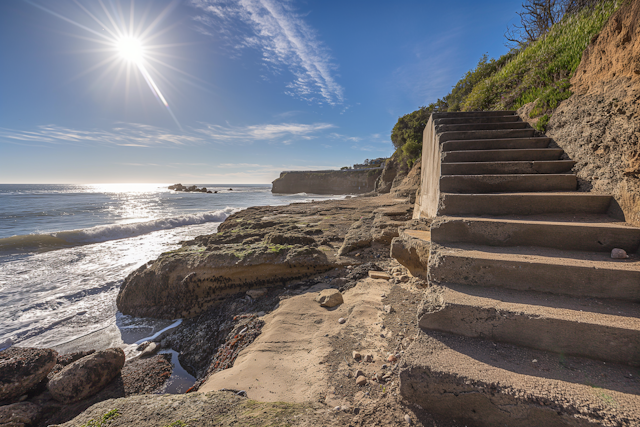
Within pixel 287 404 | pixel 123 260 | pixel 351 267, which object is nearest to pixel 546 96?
pixel 351 267

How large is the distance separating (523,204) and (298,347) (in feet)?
8.74

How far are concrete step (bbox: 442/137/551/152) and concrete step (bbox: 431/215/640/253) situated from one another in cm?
160

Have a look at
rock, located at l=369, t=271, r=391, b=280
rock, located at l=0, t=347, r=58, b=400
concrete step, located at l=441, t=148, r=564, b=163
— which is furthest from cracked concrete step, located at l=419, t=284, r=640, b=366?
rock, located at l=0, t=347, r=58, b=400

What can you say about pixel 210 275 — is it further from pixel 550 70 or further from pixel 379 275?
pixel 550 70

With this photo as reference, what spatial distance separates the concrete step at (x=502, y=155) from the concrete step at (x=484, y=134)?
2.07ft

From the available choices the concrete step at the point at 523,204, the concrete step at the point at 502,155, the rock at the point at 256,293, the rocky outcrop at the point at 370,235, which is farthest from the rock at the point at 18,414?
the concrete step at the point at 502,155

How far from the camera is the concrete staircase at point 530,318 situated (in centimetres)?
123

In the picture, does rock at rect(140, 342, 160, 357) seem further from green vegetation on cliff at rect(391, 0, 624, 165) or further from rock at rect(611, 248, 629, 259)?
green vegetation on cliff at rect(391, 0, 624, 165)

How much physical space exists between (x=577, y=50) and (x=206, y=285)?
7.13 m

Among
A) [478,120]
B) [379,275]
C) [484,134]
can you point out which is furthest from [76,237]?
[478,120]

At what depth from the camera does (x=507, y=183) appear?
9.06 feet

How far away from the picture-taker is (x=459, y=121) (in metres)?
4.62

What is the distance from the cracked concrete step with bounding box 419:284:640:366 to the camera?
1.37 meters

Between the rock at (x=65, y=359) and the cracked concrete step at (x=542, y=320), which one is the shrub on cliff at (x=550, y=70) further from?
the rock at (x=65, y=359)
